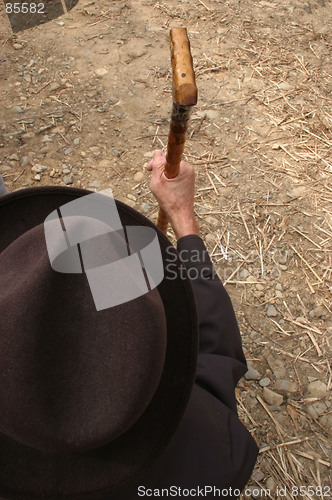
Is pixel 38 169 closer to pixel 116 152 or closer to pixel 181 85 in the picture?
pixel 116 152

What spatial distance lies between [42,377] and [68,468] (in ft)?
0.99

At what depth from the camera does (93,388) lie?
3.57ft

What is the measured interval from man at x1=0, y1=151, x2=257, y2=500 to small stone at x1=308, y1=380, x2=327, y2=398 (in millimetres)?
1188

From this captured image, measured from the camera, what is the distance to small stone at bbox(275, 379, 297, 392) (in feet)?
8.20

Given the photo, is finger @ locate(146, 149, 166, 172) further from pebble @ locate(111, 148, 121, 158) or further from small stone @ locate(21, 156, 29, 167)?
small stone @ locate(21, 156, 29, 167)

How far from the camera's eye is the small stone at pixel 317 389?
97.9 inches

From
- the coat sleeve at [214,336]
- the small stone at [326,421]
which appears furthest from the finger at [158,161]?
the small stone at [326,421]

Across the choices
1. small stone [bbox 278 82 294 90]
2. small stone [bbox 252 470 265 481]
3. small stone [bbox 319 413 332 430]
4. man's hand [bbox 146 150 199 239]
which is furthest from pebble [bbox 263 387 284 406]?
small stone [bbox 278 82 294 90]

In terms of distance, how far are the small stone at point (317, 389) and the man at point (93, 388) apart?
1.19 metres

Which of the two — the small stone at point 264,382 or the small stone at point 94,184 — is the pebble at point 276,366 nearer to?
the small stone at point 264,382

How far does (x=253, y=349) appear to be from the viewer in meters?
2.63

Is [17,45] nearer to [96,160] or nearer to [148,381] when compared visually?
[96,160]

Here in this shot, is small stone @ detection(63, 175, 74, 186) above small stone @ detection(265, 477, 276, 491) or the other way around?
above

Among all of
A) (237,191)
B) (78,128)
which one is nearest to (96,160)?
(78,128)
